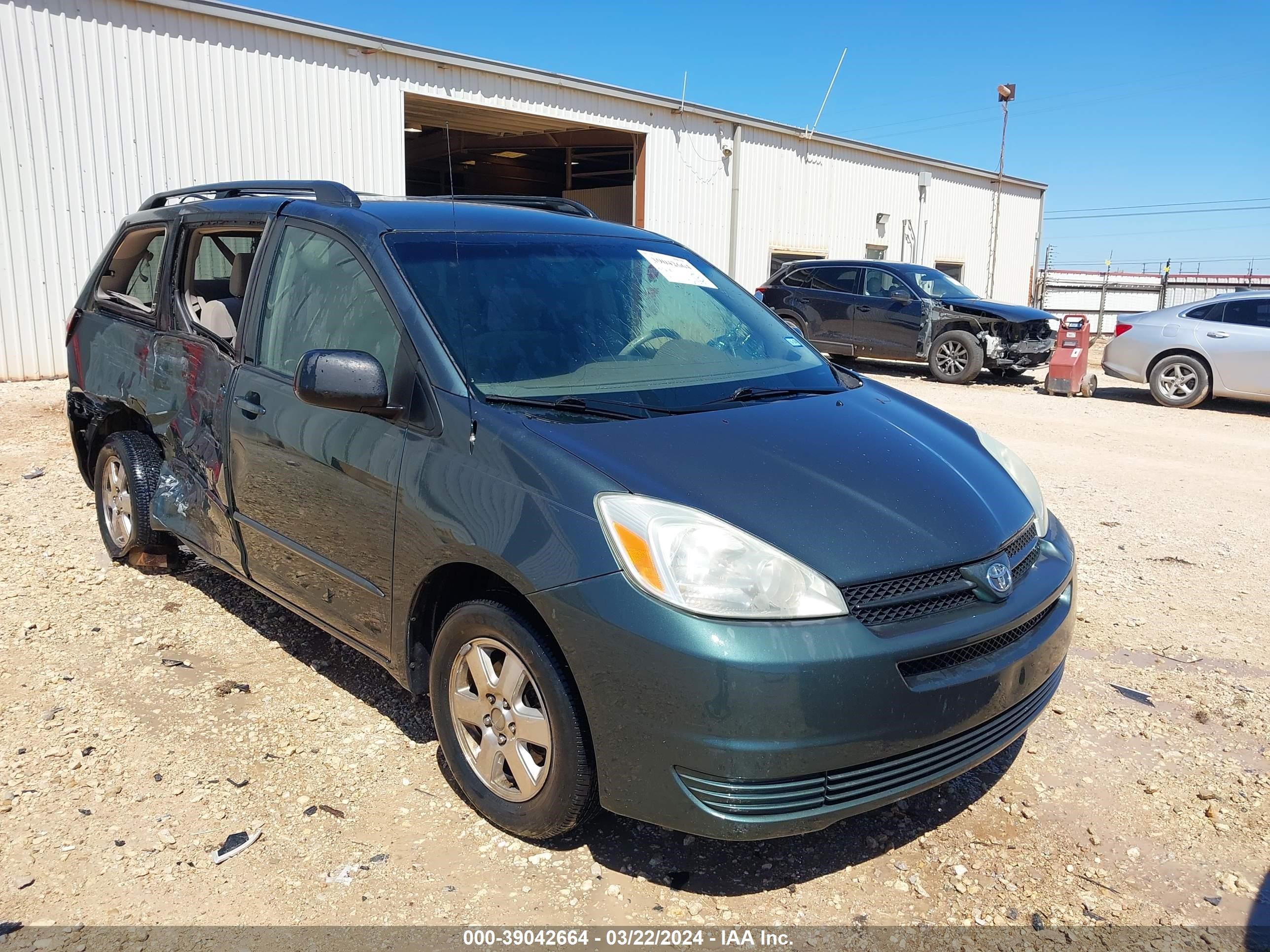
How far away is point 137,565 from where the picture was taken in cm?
488

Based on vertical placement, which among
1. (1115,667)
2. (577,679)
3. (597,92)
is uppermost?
(597,92)

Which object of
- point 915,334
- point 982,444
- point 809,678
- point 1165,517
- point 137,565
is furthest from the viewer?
point 915,334

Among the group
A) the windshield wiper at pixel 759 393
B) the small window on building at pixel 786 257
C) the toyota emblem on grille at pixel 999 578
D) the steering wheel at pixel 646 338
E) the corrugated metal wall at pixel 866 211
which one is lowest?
the toyota emblem on grille at pixel 999 578

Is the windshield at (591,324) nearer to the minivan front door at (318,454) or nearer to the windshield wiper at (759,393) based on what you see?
the windshield wiper at (759,393)

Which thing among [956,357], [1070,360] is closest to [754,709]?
[1070,360]

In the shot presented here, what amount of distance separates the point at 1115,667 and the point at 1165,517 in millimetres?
2984

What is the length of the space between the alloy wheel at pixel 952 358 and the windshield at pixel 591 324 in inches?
417

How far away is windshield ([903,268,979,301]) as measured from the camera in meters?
14.0

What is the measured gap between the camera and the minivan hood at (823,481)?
241cm

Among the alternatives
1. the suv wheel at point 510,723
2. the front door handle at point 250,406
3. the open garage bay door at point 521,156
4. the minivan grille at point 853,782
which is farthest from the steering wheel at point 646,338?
the open garage bay door at point 521,156

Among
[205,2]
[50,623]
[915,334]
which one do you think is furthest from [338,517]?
[915,334]

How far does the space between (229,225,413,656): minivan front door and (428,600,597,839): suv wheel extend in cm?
33

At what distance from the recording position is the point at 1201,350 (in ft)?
38.0

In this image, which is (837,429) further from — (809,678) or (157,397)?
(157,397)
